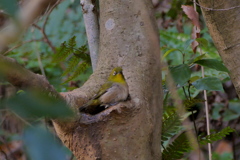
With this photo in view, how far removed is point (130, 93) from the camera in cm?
110

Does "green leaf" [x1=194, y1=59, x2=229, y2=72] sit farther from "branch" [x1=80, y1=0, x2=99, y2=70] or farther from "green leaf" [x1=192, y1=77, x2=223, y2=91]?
"branch" [x1=80, y1=0, x2=99, y2=70]

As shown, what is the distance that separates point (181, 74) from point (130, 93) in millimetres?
327

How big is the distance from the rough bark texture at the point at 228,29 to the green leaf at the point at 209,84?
0.09 meters

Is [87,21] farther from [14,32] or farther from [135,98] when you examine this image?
[14,32]

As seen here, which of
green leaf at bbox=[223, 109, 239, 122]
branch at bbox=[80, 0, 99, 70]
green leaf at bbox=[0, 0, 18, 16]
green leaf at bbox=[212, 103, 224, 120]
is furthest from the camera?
green leaf at bbox=[212, 103, 224, 120]

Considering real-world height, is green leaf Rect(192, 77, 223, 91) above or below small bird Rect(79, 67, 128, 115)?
below

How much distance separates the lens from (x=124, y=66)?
1240 mm

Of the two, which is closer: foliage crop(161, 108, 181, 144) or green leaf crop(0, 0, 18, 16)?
green leaf crop(0, 0, 18, 16)

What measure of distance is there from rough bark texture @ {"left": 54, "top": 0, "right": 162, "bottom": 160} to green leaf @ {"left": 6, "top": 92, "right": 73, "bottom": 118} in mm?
457

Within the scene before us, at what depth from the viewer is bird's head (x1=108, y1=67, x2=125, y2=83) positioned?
42.8 inches

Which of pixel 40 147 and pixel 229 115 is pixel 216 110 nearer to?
pixel 229 115

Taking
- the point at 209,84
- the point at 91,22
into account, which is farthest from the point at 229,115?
the point at 91,22

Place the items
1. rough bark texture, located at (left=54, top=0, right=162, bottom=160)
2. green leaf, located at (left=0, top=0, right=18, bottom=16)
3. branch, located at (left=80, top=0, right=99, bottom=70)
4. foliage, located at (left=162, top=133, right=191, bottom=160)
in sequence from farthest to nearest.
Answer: branch, located at (left=80, top=0, right=99, bottom=70) < foliage, located at (left=162, top=133, right=191, bottom=160) < rough bark texture, located at (left=54, top=0, right=162, bottom=160) < green leaf, located at (left=0, top=0, right=18, bottom=16)

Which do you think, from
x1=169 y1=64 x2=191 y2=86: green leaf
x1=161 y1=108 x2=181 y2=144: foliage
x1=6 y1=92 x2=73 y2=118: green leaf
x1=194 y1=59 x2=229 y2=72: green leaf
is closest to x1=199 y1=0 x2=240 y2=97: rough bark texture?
x1=194 y1=59 x2=229 y2=72: green leaf
